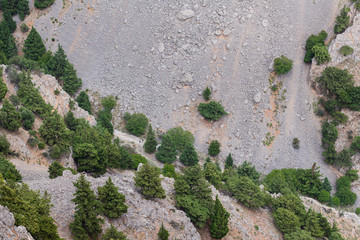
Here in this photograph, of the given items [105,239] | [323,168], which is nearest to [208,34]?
[323,168]

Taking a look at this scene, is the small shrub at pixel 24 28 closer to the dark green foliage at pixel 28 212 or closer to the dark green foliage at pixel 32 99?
the dark green foliage at pixel 32 99

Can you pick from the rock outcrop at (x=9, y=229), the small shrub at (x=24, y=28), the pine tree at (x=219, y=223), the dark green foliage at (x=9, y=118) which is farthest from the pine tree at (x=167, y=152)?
the rock outcrop at (x=9, y=229)

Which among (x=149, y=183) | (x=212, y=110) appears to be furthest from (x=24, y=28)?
(x=149, y=183)

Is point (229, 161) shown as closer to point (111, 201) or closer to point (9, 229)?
point (111, 201)

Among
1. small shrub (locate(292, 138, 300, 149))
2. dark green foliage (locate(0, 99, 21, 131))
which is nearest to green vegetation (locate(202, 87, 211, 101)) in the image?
small shrub (locate(292, 138, 300, 149))

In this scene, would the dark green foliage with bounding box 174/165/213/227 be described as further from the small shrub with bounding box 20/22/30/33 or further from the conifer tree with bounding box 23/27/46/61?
the small shrub with bounding box 20/22/30/33

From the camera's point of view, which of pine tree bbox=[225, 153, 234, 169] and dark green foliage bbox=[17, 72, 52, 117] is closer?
dark green foliage bbox=[17, 72, 52, 117]

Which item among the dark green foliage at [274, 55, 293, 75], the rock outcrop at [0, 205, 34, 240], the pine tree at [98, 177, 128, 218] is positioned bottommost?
the rock outcrop at [0, 205, 34, 240]
